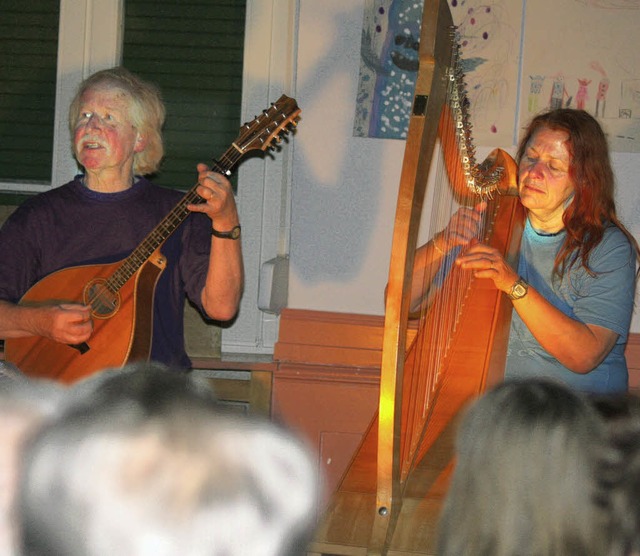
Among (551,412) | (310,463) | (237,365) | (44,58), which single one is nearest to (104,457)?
(310,463)

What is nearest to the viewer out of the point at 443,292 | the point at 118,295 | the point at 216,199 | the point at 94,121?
the point at 443,292

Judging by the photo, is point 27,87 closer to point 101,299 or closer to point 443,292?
point 101,299

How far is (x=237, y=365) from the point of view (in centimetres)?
349

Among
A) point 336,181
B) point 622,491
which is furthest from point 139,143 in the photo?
point 622,491

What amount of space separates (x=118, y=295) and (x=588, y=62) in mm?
1672

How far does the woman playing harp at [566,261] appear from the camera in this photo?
7.61ft

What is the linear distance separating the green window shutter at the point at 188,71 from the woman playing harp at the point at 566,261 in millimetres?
1372

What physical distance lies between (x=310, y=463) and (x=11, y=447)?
25 cm

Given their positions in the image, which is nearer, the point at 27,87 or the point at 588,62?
the point at 588,62

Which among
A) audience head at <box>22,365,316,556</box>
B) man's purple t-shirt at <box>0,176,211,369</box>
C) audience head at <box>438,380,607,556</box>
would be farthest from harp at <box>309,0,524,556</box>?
man's purple t-shirt at <box>0,176,211,369</box>

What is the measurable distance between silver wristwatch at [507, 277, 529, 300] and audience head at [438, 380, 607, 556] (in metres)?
1.28

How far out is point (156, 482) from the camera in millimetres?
813

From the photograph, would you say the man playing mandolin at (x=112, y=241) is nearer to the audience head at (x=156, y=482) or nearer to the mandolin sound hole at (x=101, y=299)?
the mandolin sound hole at (x=101, y=299)

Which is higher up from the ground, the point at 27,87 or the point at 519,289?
the point at 27,87
